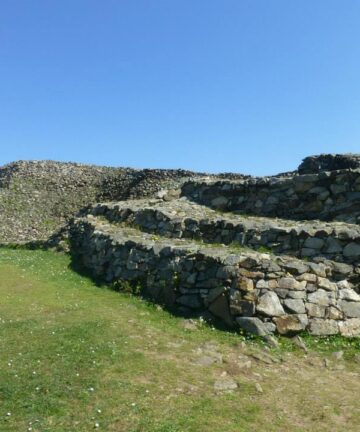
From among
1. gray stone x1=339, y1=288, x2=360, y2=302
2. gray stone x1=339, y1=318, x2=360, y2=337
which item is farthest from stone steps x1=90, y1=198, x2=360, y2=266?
gray stone x1=339, y1=318, x2=360, y2=337

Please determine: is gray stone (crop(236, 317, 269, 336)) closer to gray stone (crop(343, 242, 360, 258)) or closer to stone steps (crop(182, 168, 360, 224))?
gray stone (crop(343, 242, 360, 258))

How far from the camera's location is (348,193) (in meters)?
18.0

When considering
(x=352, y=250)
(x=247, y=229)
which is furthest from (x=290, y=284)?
(x=247, y=229)

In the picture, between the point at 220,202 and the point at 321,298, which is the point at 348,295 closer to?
the point at 321,298

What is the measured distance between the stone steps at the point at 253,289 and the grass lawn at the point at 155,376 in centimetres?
65

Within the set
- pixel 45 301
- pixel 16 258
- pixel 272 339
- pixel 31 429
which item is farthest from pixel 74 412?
pixel 16 258

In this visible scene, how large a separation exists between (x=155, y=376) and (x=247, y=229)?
8.56 m

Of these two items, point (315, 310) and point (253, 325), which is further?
point (315, 310)

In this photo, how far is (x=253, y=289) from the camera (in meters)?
12.7

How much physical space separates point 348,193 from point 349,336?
24.2 ft

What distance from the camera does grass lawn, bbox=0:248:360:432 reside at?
7.86 meters

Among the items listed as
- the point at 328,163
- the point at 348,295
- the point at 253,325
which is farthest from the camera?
the point at 328,163

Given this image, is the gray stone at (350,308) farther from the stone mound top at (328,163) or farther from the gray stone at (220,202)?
the stone mound top at (328,163)

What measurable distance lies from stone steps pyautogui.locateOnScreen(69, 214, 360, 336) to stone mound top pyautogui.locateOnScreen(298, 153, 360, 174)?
32.4 ft
